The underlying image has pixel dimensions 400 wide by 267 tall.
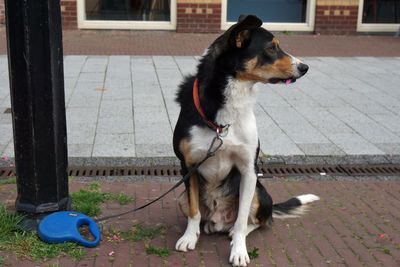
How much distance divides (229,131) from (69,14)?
36.6 feet

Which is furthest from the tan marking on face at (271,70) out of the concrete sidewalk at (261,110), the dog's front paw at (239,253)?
the concrete sidewalk at (261,110)

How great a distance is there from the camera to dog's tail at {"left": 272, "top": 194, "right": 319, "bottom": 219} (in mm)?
4535

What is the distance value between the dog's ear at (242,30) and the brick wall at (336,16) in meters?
11.9

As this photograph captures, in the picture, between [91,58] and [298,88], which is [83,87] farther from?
[298,88]

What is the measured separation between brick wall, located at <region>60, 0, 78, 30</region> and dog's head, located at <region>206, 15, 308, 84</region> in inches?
437

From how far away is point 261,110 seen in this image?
7672mm

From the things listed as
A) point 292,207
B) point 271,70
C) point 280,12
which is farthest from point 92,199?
point 280,12

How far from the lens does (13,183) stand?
511 cm

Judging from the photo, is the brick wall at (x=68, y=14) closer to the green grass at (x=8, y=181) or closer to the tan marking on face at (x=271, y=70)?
the green grass at (x=8, y=181)

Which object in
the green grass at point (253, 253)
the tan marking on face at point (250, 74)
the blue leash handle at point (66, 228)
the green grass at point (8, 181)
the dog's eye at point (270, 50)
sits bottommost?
the green grass at point (253, 253)

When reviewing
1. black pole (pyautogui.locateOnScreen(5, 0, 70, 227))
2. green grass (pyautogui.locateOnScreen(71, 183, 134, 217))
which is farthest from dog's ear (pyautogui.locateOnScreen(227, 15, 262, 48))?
green grass (pyautogui.locateOnScreen(71, 183, 134, 217))

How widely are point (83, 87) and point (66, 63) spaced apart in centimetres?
190

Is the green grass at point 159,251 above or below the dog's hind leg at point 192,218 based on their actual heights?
below

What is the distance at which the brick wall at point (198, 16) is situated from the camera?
14.2m
